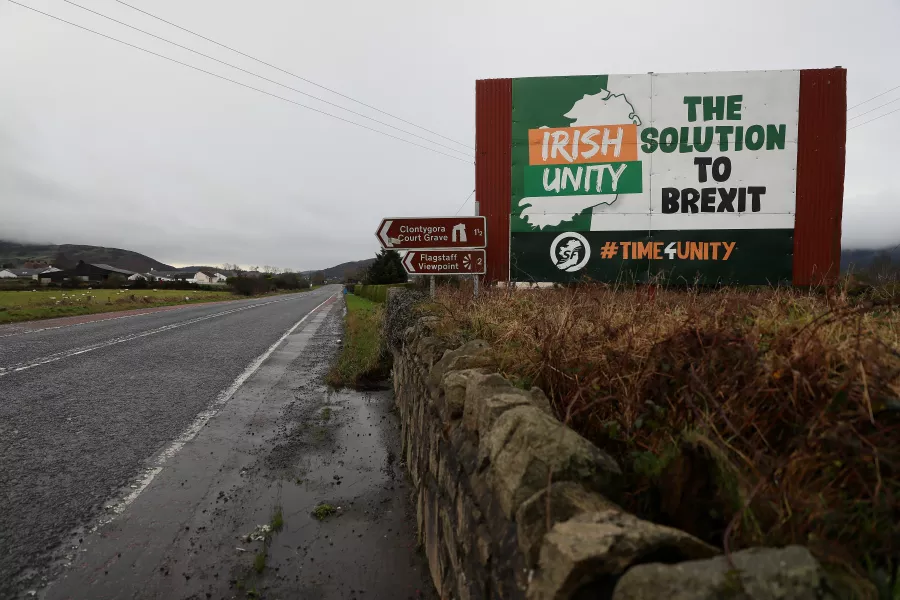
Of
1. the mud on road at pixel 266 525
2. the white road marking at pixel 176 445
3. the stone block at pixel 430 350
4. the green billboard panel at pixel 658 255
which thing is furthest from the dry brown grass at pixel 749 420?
the green billboard panel at pixel 658 255

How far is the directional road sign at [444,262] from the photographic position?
7285 millimetres

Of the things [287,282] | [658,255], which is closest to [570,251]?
[658,255]

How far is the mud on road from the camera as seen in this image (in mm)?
2807

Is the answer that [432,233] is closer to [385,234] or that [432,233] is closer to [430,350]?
[385,234]

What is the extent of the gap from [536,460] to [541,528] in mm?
240

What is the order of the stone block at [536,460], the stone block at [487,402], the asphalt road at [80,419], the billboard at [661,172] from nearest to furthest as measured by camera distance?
1. the stone block at [536,460]
2. the stone block at [487,402]
3. the asphalt road at [80,419]
4. the billboard at [661,172]

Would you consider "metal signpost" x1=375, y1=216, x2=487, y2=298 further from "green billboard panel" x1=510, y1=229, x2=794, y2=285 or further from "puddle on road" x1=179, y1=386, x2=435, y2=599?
"puddle on road" x1=179, y1=386, x2=435, y2=599

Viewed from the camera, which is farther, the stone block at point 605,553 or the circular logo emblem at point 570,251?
the circular logo emblem at point 570,251

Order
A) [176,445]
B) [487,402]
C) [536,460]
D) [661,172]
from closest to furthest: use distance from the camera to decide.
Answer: [536,460] → [487,402] → [176,445] → [661,172]

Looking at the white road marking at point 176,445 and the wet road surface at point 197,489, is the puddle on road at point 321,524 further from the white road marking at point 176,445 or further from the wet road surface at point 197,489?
the white road marking at point 176,445

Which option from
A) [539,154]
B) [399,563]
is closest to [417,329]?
[399,563]

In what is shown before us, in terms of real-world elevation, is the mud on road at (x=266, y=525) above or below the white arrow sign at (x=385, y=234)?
below

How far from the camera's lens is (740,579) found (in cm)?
96

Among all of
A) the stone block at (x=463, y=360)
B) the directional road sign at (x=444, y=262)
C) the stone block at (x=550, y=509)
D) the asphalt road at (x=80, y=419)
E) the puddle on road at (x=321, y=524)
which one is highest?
the directional road sign at (x=444, y=262)
